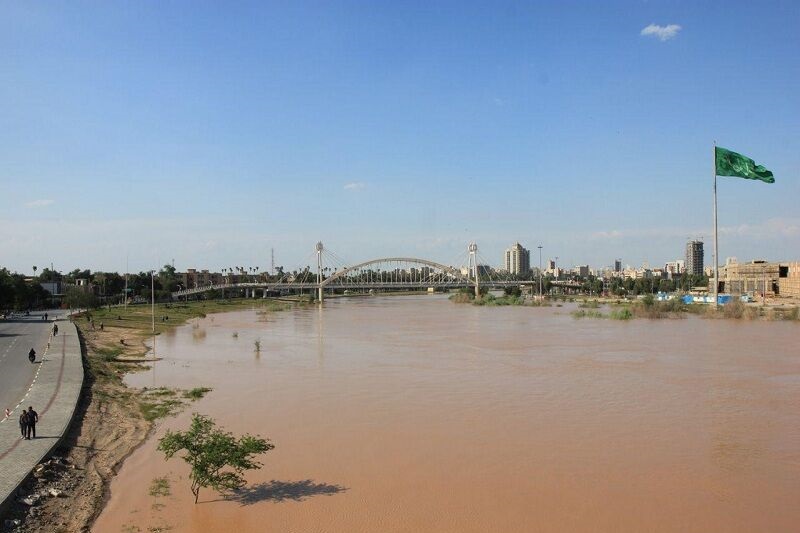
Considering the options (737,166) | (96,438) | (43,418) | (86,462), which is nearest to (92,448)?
(96,438)

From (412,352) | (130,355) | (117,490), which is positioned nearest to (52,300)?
(130,355)

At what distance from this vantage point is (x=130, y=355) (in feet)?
84.6

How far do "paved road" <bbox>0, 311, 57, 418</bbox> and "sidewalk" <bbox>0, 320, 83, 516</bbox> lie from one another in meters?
0.26

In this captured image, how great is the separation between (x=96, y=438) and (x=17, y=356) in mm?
11108

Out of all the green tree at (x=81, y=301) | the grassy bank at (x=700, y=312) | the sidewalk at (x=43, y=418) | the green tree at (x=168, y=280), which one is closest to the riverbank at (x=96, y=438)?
the sidewalk at (x=43, y=418)

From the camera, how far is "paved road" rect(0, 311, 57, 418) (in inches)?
565

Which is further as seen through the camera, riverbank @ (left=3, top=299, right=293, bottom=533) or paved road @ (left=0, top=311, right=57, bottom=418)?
paved road @ (left=0, top=311, right=57, bottom=418)

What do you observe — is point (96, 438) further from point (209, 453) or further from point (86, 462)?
point (209, 453)

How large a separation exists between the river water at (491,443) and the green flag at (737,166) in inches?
564

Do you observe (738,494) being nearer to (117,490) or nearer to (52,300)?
(117,490)

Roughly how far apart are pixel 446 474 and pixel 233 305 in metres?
68.5

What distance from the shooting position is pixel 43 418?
1220cm

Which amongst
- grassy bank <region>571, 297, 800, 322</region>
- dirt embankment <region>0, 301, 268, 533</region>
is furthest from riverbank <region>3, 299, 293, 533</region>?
grassy bank <region>571, 297, 800, 322</region>

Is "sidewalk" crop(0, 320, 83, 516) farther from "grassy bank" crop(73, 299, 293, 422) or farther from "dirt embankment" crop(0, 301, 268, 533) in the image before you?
"grassy bank" crop(73, 299, 293, 422)
